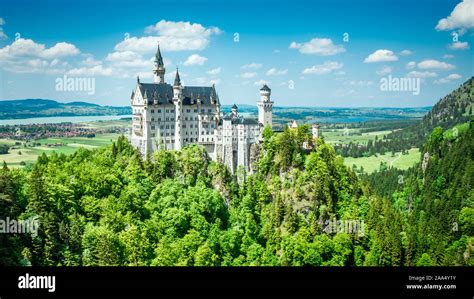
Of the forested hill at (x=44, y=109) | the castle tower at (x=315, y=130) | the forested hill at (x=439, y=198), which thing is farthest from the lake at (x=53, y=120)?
the forested hill at (x=439, y=198)

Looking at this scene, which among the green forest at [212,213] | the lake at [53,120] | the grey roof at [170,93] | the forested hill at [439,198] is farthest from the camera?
the lake at [53,120]

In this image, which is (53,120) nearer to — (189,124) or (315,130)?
(189,124)

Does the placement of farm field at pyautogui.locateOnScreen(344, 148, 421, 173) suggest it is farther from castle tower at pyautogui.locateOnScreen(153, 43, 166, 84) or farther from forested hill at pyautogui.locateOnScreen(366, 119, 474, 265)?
castle tower at pyautogui.locateOnScreen(153, 43, 166, 84)

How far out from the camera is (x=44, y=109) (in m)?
110

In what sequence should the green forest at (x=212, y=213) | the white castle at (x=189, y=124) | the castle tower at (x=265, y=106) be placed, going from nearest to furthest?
A: 1. the green forest at (x=212, y=213)
2. the white castle at (x=189, y=124)
3. the castle tower at (x=265, y=106)

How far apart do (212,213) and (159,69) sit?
26.1m

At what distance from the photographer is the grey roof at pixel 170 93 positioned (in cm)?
7150

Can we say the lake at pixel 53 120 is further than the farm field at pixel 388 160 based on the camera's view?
No

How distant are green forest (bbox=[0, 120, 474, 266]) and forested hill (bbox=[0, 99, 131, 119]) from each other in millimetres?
26392

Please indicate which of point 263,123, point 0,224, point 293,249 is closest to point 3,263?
point 0,224

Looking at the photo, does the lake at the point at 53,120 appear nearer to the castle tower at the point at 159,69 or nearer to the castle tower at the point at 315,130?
the castle tower at the point at 159,69

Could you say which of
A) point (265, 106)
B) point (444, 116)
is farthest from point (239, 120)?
point (444, 116)

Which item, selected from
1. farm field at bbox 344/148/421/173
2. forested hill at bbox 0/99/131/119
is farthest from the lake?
farm field at bbox 344/148/421/173

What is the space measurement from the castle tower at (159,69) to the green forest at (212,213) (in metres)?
12.1
